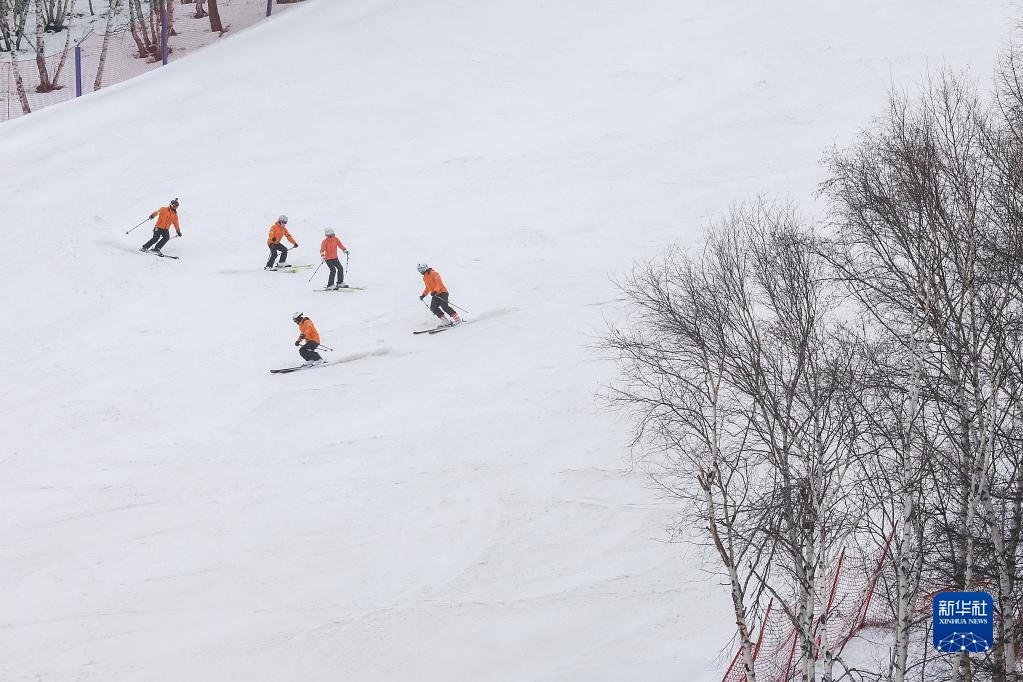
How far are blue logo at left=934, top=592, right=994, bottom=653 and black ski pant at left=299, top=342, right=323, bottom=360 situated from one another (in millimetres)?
14297

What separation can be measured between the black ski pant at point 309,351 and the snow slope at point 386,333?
59 cm

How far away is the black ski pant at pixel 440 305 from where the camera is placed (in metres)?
21.3

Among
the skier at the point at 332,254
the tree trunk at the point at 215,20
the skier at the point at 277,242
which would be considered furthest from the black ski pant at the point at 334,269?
the tree trunk at the point at 215,20

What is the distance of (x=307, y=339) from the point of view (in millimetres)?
20219

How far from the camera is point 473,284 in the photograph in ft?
76.5

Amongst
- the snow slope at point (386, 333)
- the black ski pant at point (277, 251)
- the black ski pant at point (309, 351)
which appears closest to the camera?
the snow slope at point (386, 333)

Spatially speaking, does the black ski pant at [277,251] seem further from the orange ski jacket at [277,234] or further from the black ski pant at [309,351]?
the black ski pant at [309,351]

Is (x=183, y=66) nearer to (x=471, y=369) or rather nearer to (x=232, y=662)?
(x=471, y=369)

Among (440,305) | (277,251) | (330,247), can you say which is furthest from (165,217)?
(440,305)

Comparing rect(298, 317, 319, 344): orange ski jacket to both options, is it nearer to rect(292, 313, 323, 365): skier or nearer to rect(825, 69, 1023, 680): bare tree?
rect(292, 313, 323, 365): skier

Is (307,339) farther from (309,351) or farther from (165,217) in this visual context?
(165,217)

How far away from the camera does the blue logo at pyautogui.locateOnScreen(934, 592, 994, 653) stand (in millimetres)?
7965

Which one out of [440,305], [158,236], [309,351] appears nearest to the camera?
[309,351]

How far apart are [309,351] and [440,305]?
285 cm
